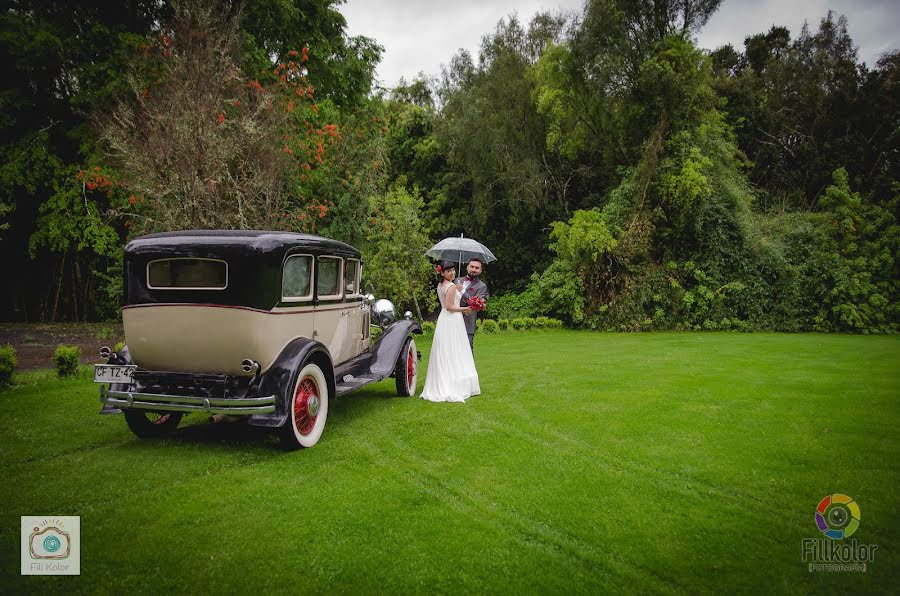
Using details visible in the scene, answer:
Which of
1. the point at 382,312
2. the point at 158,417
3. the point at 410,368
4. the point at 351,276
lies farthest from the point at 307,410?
the point at 382,312

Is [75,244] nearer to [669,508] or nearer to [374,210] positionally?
[374,210]

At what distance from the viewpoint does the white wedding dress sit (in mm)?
6977

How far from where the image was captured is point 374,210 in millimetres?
14977

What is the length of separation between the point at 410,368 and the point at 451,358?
84cm

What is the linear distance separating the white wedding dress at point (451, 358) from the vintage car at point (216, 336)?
6.95 ft

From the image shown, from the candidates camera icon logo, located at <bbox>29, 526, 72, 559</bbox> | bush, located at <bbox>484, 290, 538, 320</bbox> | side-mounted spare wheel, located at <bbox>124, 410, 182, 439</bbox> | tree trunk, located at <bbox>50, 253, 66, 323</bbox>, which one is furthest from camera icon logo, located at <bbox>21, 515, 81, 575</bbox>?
bush, located at <bbox>484, 290, 538, 320</bbox>

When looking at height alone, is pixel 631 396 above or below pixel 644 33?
below

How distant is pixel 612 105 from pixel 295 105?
11.1 metres

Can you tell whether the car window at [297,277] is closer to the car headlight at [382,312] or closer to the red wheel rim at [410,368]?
the red wheel rim at [410,368]

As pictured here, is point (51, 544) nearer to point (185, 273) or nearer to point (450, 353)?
point (185, 273)

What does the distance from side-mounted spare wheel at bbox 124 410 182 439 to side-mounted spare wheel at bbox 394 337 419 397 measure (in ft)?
8.81

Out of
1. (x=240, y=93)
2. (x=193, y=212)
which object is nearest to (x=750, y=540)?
(x=193, y=212)

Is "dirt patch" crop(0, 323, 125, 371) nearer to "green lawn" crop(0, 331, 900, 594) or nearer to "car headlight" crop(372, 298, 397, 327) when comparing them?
"green lawn" crop(0, 331, 900, 594)

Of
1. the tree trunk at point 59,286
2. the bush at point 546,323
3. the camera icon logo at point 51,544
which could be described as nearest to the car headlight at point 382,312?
the camera icon logo at point 51,544
